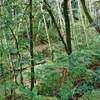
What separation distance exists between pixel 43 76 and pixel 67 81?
22.0 inches

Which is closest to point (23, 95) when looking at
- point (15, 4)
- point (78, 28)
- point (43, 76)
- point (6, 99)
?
point (6, 99)

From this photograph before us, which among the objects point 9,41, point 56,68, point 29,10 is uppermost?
point 29,10

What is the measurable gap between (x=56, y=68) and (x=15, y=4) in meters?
1.47

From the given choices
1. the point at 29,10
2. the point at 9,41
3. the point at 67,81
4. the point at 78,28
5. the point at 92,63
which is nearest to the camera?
the point at 29,10

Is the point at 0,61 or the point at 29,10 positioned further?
the point at 0,61

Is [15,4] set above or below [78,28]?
above

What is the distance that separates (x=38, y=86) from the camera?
6082mm

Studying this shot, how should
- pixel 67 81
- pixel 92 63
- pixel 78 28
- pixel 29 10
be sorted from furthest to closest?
pixel 78 28 < pixel 92 63 < pixel 67 81 < pixel 29 10

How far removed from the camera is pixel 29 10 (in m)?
5.01

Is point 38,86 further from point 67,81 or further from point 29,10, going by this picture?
point 29,10

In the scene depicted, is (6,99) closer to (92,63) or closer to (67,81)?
(67,81)

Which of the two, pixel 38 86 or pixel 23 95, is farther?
pixel 38 86

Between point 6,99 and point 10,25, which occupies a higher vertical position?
point 10,25

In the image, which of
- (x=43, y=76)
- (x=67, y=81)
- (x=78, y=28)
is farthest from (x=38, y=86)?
(x=78, y=28)
